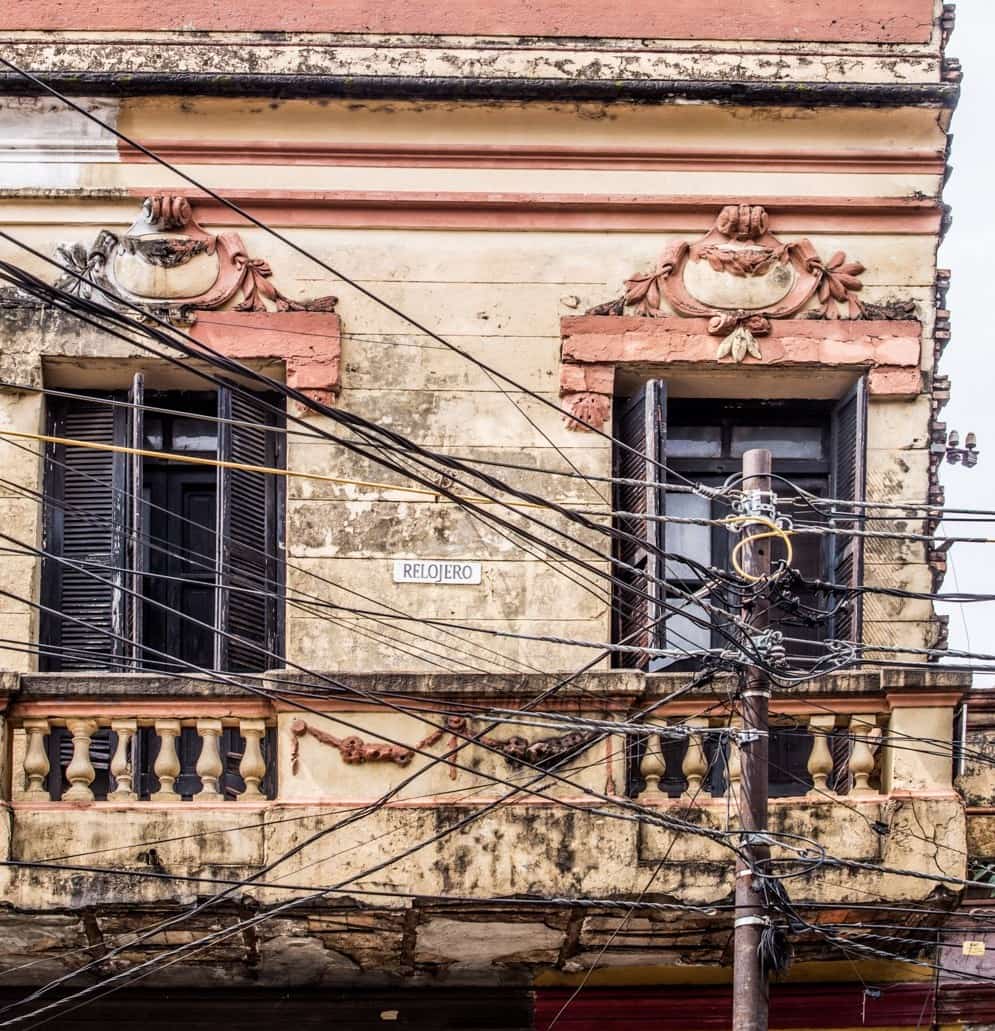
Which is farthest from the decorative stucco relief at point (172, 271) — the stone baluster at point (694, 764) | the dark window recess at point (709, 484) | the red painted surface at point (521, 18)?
the stone baluster at point (694, 764)

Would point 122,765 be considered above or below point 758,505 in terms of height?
below

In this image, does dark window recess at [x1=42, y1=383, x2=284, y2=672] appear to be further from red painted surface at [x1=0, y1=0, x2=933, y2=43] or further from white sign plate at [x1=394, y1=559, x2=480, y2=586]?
red painted surface at [x1=0, y1=0, x2=933, y2=43]

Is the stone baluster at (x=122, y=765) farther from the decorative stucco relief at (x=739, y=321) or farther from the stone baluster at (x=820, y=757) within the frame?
the stone baluster at (x=820, y=757)

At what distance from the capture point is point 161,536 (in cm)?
1347

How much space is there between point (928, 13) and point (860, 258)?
5.31ft

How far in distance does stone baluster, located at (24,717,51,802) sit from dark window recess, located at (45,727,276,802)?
0.92ft

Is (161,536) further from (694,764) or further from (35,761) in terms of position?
(694,764)

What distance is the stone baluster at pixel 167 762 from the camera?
39.5 ft

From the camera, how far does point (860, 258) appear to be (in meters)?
13.5

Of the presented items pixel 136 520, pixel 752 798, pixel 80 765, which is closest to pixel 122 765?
pixel 80 765

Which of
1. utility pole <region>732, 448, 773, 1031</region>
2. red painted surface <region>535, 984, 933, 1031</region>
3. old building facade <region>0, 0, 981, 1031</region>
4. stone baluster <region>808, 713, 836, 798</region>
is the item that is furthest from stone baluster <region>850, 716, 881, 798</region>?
utility pole <region>732, 448, 773, 1031</region>

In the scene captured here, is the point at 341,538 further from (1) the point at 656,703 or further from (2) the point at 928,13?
(2) the point at 928,13

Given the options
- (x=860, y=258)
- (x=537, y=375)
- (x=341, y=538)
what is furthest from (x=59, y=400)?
(x=860, y=258)

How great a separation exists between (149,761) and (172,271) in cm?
286
